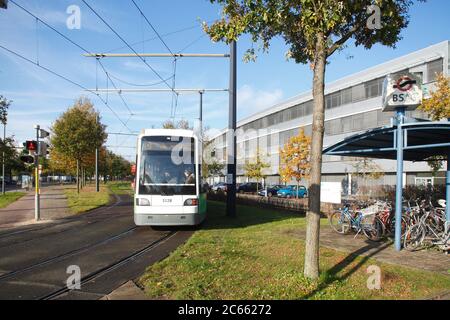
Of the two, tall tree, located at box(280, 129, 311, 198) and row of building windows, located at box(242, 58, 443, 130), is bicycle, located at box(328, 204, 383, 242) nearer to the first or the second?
row of building windows, located at box(242, 58, 443, 130)

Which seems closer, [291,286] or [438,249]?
[291,286]

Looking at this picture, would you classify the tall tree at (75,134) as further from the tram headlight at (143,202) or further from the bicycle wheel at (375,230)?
the bicycle wheel at (375,230)

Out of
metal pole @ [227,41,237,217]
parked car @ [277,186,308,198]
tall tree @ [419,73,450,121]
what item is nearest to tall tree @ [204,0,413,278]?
metal pole @ [227,41,237,217]

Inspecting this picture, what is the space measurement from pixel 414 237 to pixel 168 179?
6819 millimetres

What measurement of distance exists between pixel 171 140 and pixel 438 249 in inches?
302

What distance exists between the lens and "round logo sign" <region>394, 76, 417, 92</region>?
9469 millimetres

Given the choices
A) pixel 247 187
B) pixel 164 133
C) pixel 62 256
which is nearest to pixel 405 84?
pixel 164 133

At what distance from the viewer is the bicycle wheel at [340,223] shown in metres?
11.4

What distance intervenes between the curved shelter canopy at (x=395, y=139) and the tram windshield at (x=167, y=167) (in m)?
4.13

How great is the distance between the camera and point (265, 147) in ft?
231

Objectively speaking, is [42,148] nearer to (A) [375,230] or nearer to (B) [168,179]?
(B) [168,179]

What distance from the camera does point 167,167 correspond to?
12102mm
